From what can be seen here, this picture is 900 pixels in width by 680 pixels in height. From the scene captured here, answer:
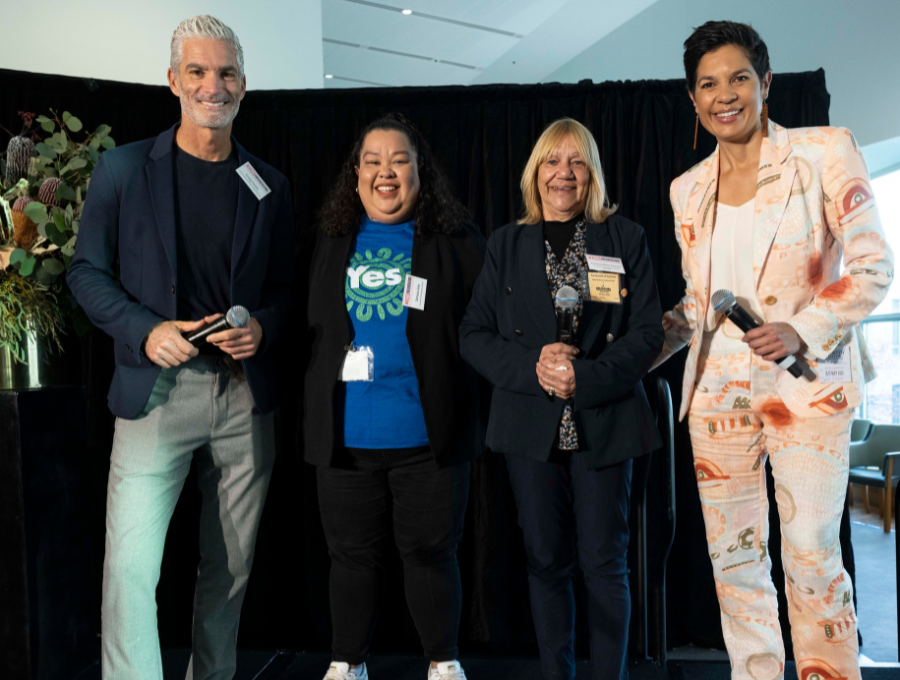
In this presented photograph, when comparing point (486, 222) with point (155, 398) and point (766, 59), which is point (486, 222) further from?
point (155, 398)

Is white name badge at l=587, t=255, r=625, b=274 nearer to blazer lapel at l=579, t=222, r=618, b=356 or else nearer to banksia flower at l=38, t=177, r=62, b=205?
blazer lapel at l=579, t=222, r=618, b=356

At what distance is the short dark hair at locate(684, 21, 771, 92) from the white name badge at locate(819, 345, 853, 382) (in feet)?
2.44

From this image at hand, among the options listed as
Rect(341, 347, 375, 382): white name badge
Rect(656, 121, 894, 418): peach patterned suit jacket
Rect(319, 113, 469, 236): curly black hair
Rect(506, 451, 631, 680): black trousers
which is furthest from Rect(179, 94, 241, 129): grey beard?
Rect(656, 121, 894, 418): peach patterned suit jacket

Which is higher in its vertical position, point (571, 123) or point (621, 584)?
point (571, 123)

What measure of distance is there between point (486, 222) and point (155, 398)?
1.59 m

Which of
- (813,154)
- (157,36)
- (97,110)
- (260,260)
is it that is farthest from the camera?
(157,36)

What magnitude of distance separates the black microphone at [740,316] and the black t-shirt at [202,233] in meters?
1.33

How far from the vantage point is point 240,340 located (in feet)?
5.92

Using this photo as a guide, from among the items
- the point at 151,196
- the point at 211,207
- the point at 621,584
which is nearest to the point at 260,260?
the point at 211,207

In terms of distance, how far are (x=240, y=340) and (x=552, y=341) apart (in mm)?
862

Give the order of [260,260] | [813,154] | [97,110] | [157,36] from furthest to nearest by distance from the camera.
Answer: [157,36]
[97,110]
[260,260]
[813,154]

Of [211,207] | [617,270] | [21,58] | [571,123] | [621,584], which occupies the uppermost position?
[21,58]

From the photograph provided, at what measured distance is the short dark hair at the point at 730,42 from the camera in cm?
171

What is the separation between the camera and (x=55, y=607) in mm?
2037
